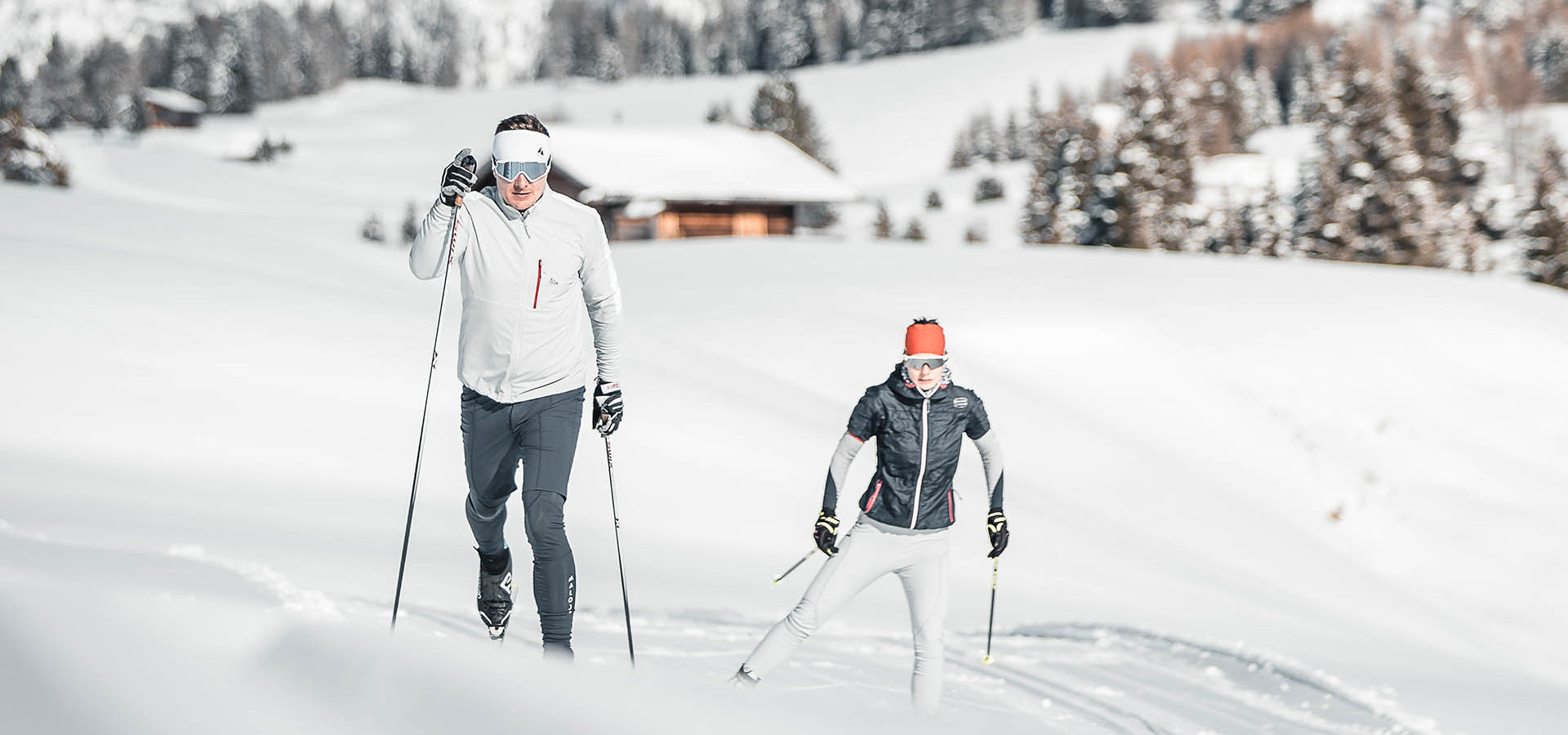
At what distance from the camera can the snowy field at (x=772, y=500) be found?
298 cm

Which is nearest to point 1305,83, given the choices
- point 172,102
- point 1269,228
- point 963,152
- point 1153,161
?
point 963,152

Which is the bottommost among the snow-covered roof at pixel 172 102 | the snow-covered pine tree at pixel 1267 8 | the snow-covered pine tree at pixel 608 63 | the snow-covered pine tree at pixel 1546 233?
the snow-covered pine tree at pixel 1546 233

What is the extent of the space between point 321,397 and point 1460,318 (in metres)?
18.6

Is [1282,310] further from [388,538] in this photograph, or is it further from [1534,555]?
[388,538]

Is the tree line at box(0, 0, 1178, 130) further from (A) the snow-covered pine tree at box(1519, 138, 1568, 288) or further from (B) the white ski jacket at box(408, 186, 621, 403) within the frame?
(B) the white ski jacket at box(408, 186, 621, 403)

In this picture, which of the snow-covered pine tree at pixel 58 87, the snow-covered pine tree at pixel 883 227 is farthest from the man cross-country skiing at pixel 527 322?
the snow-covered pine tree at pixel 58 87

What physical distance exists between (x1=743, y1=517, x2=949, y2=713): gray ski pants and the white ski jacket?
1.31 metres

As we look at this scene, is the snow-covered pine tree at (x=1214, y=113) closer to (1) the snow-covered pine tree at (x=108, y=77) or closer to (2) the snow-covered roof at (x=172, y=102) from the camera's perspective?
(2) the snow-covered roof at (x=172, y=102)

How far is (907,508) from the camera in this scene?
4.30 metres

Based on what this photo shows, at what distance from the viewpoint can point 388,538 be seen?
653 centimetres

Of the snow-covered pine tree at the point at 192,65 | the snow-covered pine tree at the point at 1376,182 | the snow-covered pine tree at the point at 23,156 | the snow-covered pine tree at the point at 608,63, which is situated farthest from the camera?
the snow-covered pine tree at the point at 608,63

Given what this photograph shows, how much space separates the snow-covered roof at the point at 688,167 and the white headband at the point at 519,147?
29.5 m

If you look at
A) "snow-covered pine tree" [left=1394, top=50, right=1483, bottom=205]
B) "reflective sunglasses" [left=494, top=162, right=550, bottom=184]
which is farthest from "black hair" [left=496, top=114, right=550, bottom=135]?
"snow-covered pine tree" [left=1394, top=50, right=1483, bottom=205]

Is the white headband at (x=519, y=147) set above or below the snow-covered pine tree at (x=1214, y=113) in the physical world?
below
